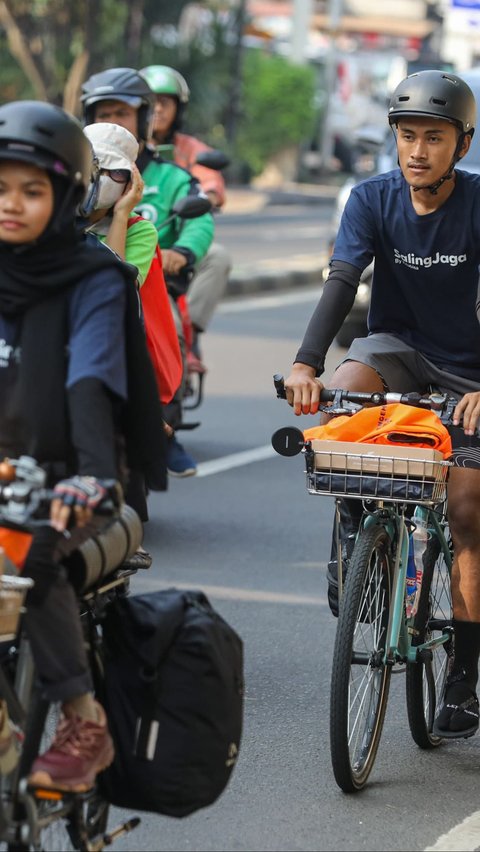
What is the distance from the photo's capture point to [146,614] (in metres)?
3.78

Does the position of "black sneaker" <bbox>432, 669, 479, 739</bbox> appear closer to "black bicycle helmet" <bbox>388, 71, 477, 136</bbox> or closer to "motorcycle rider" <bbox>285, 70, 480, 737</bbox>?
"motorcycle rider" <bbox>285, 70, 480, 737</bbox>

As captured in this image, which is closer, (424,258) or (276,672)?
(424,258)

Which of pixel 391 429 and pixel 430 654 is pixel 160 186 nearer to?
pixel 430 654

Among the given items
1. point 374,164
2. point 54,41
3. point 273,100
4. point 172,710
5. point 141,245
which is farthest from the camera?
point 273,100

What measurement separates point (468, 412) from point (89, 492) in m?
1.66

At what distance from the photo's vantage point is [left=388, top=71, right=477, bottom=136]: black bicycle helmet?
4.98 meters

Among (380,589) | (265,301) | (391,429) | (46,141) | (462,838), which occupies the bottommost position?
(265,301)

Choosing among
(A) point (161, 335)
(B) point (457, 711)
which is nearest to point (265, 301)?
(A) point (161, 335)

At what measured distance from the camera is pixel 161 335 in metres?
5.36

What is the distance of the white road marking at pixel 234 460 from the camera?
953 centimetres

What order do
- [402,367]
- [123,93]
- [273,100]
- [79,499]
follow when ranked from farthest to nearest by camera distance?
[273,100] → [123,93] → [402,367] → [79,499]

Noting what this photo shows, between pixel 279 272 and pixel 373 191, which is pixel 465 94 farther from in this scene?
pixel 279 272

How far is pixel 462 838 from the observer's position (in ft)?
14.5

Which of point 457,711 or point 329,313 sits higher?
point 329,313
